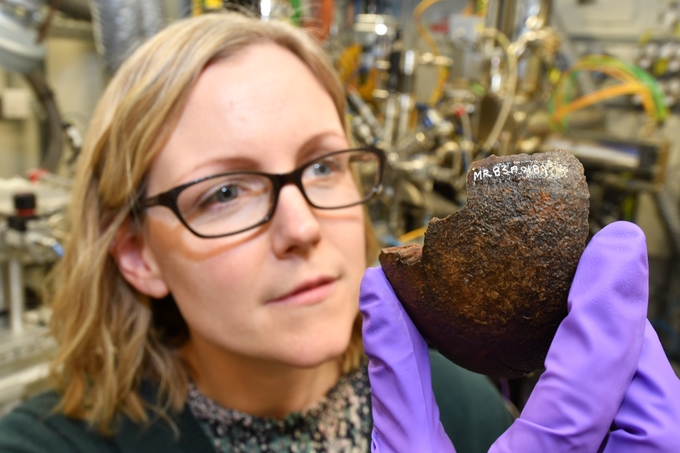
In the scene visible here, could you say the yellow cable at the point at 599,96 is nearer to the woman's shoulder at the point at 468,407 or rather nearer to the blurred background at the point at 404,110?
the blurred background at the point at 404,110

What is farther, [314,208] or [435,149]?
[435,149]

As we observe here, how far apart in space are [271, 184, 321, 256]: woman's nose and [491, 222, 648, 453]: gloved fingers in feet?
1.21

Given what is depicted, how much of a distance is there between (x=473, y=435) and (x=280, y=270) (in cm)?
47

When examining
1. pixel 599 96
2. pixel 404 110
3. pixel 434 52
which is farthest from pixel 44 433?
pixel 599 96

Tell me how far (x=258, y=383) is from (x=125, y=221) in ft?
1.21

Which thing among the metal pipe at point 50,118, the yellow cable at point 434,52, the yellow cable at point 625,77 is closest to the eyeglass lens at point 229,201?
the metal pipe at point 50,118

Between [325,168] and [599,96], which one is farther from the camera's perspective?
[599,96]

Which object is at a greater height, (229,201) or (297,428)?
(229,201)

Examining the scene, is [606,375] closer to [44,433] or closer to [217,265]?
[217,265]

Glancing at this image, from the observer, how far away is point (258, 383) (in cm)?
81

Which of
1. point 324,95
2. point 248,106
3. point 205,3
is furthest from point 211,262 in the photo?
point 205,3

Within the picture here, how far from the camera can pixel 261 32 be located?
0.82 metres

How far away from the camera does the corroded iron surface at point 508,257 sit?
0.36 metres

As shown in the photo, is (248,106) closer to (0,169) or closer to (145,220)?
(145,220)
